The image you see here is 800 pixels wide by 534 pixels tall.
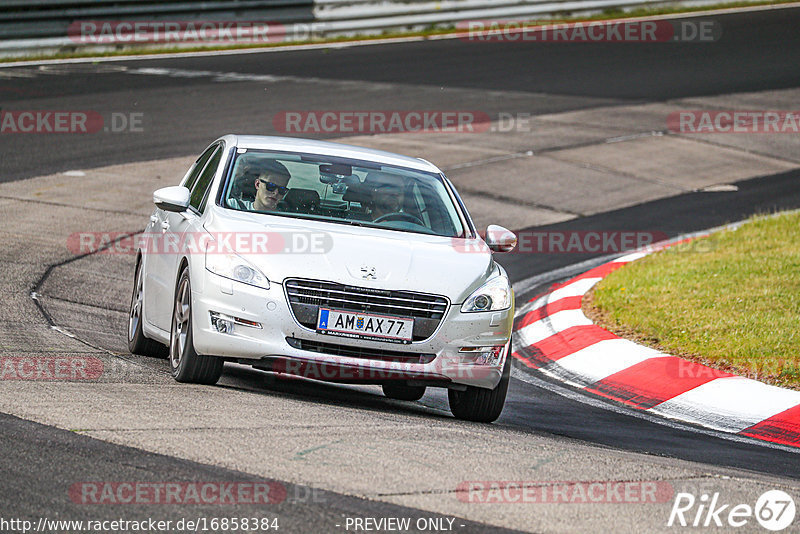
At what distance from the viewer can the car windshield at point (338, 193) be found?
313 inches

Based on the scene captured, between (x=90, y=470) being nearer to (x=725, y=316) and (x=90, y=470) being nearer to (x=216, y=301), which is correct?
(x=216, y=301)

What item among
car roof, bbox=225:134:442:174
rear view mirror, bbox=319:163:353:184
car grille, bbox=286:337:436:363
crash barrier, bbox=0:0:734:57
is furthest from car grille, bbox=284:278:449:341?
crash barrier, bbox=0:0:734:57

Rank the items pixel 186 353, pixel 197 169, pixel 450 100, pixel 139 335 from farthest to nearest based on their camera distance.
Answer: pixel 450 100, pixel 197 169, pixel 139 335, pixel 186 353

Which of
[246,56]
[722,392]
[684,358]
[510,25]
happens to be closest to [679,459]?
[722,392]

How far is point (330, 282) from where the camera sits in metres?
6.98

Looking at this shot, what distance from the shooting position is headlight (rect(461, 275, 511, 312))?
23.9 feet

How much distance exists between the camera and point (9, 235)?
12.3 metres

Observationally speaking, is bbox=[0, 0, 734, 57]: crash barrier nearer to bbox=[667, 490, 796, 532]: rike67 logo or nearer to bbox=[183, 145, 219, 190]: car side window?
bbox=[183, 145, 219, 190]: car side window

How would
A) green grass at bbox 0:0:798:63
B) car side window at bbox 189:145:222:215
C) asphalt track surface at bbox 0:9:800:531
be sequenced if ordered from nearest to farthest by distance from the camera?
1. asphalt track surface at bbox 0:9:800:531
2. car side window at bbox 189:145:222:215
3. green grass at bbox 0:0:798:63

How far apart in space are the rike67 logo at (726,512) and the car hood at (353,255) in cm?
228

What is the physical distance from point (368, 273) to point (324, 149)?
1.75 m

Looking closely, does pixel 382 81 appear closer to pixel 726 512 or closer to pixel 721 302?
pixel 721 302

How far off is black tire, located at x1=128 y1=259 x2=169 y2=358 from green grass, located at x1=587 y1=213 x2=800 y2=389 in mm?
3705

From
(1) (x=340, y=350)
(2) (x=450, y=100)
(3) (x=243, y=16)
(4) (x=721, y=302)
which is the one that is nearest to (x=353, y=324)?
(1) (x=340, y=350)
